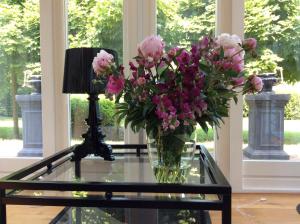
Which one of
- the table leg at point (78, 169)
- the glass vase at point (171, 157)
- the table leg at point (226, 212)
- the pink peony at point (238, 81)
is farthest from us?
the table leg at point (78, 169)

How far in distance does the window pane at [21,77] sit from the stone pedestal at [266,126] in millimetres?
1780

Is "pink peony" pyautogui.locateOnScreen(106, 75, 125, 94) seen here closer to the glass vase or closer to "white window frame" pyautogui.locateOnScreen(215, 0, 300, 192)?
the glass vase

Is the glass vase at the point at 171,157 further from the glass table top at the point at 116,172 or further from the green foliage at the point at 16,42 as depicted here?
the green foliage at the point at 16,42

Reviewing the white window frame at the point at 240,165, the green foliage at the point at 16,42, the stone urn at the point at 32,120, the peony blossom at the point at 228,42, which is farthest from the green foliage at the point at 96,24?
the peony blossom at the point at 228,42

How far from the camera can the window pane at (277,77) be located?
9.17 ft

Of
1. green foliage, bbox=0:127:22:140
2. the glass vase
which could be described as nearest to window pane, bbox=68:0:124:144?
green foliage, bbox=0:127:22:140

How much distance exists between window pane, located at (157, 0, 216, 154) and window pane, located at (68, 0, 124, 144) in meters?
0.35

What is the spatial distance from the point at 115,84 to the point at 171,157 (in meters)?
0.35

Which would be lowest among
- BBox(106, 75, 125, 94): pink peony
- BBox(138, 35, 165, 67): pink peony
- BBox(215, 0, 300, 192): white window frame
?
BBox(215, 0, 300, 192): white window frame

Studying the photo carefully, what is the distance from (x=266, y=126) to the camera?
2.87m

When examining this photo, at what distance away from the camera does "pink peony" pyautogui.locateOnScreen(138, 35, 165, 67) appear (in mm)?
1083

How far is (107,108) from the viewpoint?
290 centimetres

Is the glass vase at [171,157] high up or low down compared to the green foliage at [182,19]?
down

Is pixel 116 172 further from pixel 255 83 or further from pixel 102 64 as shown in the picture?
pixel 255 83
